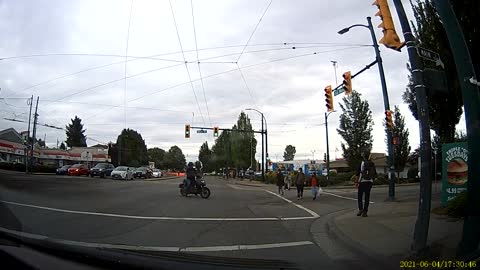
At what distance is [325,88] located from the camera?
2067cm

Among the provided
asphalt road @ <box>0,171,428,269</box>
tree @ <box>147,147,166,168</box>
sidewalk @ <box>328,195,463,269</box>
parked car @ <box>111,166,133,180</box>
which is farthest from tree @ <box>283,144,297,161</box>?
asphalt road @ <box>0,171,428,269</box>

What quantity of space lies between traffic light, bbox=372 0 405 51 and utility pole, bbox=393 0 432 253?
461mm

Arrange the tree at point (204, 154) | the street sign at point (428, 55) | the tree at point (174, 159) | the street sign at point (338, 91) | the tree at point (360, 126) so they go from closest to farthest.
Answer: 1. the street sign at point (428, 55)
2. the tree at point (360, 126)
3. the street sign at point (338, 91)
4. the tree at point (204, 154)
5. the tree at point (174, 159)

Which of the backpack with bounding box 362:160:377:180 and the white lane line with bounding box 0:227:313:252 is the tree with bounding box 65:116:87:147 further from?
the backpack with bounding box 362:160:377:180

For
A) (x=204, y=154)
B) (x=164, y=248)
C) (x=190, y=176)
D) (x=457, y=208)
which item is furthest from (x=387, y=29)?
(x=204, y=154)

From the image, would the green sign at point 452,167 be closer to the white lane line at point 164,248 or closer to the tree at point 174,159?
the white lane line at point 164,248

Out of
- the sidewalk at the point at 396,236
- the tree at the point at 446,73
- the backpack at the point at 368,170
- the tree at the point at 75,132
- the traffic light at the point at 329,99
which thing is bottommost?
the sidewalk at the point at 396,236

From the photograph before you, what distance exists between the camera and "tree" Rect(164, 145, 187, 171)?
5462 inches

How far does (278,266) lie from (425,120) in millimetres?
4095

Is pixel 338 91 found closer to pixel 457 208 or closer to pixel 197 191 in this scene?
pixel 197 191

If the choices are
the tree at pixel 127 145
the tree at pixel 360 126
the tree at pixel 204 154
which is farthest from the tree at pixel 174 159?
the tree at pixel 360 126

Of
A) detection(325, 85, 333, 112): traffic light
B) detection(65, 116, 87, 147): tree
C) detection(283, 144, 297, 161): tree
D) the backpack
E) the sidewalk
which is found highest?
detection(283, 144, 297, 161): tree

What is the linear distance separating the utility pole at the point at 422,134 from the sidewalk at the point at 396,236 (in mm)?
282

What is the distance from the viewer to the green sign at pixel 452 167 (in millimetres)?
8930
